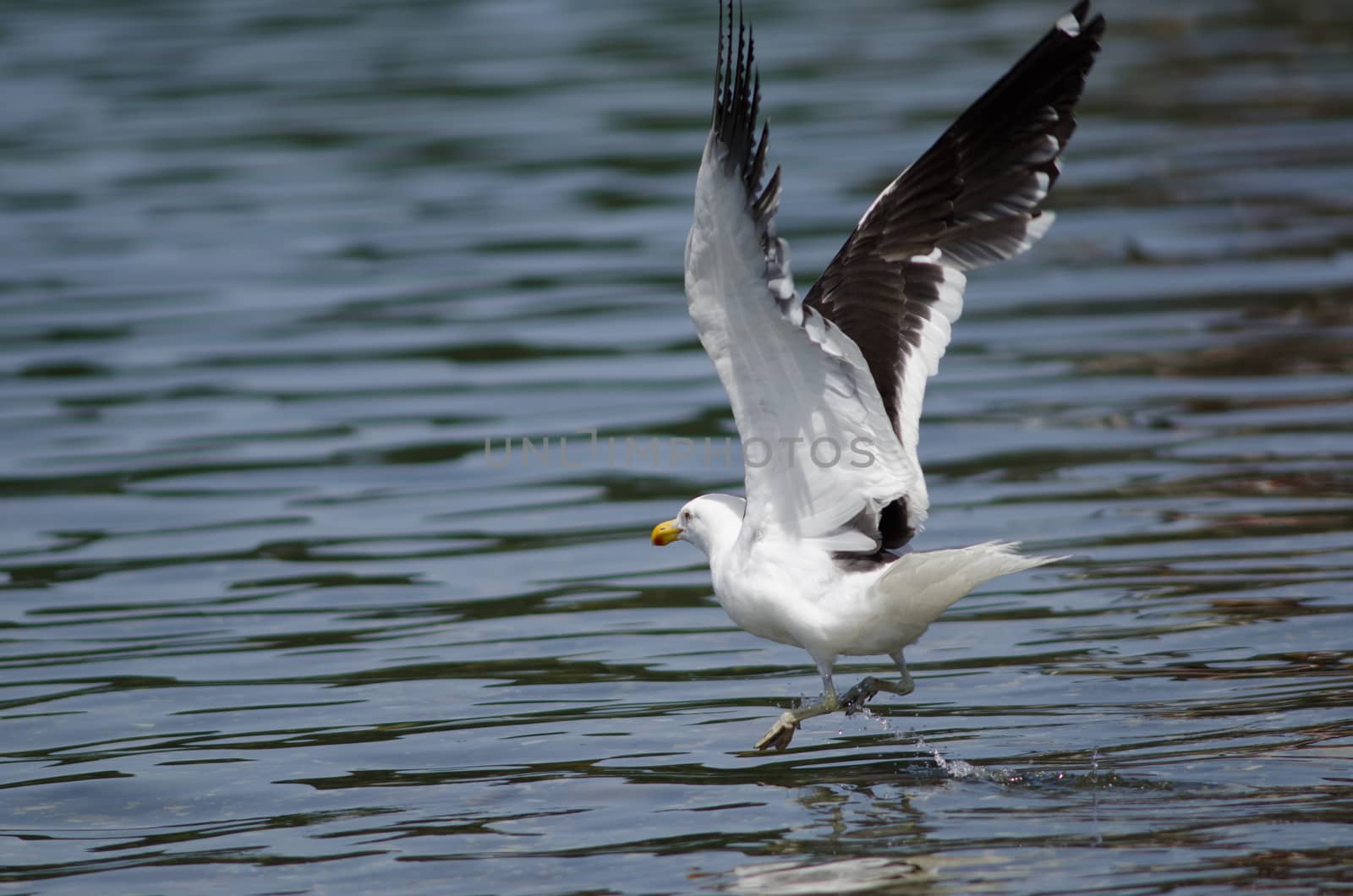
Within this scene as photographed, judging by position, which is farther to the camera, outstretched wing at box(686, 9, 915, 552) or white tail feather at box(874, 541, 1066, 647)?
white tail feather at box(874, 541, 1066, 647)

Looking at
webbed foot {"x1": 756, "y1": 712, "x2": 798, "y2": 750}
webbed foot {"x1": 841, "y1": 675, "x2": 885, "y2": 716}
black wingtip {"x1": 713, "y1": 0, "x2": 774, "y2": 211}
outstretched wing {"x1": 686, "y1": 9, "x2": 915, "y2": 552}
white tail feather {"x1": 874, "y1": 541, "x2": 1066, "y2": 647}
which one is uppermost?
black wingtip {"x1": 713, "y1": 0, "x2": 774, "y2": 211}

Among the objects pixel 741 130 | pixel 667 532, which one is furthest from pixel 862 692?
pixel 741 130

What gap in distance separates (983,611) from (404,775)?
11.0ft

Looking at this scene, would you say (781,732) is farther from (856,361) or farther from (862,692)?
(856,361)

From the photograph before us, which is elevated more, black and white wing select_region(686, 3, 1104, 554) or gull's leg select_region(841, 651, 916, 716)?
black and white wing select_region(686, 3, 1104, 554)

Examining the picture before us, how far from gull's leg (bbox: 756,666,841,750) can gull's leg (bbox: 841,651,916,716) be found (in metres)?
0.16

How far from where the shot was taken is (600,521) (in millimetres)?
11734

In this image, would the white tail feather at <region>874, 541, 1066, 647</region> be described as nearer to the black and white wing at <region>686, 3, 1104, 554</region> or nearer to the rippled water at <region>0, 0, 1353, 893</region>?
the black and white wing at <region>686, 3, 1104, 554</region>

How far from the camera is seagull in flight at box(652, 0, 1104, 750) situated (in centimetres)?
671

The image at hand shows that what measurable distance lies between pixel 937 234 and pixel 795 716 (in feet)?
6.63

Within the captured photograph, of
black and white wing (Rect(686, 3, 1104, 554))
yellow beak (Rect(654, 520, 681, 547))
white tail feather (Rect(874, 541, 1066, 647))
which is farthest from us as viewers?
yellow beak (Rect(654, 520, 681, 547))

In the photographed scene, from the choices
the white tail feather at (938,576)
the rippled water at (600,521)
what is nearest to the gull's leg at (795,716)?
the rippled water at (600,521)

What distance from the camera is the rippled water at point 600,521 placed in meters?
7.07

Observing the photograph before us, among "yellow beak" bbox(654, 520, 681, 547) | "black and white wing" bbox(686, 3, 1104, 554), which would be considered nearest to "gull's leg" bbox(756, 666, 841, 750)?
"black and white wing" bbox(686, 3, 1104, 554)
